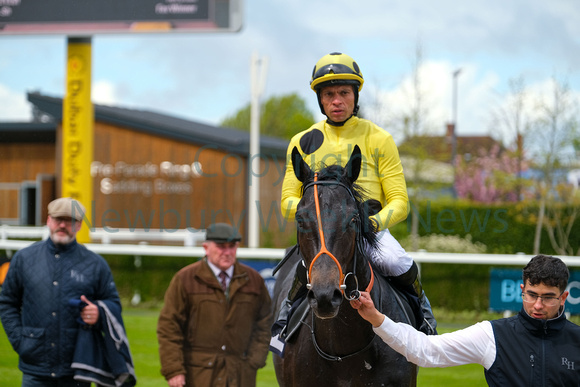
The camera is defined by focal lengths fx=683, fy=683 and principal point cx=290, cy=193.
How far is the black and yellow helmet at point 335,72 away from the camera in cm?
369

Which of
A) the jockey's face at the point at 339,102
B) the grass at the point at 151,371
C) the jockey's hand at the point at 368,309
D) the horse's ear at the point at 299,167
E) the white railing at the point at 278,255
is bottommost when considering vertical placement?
the grass at the point at 151,371

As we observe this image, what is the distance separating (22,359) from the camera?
13.9 feet

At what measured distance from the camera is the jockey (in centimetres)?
361

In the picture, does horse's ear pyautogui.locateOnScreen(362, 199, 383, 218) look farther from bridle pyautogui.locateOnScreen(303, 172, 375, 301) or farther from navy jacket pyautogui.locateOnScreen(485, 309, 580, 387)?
navy jacket pyautogui.locateOnScreen(485, 309, 580, 387)

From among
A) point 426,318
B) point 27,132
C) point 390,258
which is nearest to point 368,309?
point 390,258

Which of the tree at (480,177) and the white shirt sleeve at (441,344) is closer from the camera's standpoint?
the white shirt sleeve at (441,344)

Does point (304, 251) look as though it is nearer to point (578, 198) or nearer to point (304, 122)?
point (578, 198)

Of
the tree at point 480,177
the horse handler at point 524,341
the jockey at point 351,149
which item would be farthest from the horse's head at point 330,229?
the tree at point 480,177

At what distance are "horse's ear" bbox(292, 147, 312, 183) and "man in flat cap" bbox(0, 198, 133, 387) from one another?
68.7 inches

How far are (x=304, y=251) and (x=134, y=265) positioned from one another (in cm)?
823

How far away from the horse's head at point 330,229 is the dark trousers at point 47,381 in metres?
2.12

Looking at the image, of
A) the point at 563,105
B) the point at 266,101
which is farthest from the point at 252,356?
the point at 266,101

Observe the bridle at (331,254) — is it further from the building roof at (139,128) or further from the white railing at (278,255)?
the building roof at (139,128)

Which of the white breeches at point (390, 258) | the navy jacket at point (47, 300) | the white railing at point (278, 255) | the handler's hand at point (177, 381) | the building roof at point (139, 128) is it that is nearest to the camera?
the white breeches at point (390, 258)
